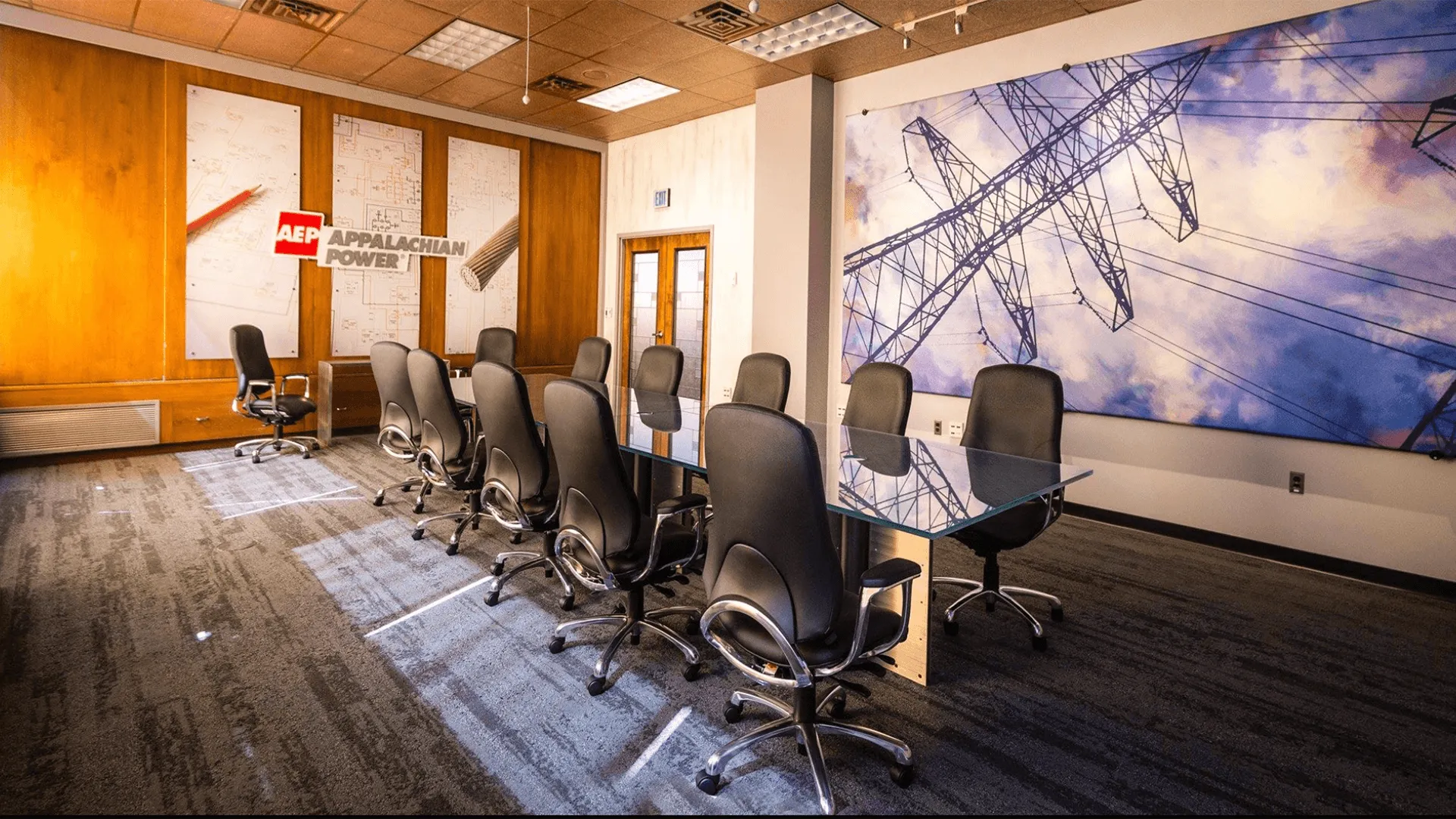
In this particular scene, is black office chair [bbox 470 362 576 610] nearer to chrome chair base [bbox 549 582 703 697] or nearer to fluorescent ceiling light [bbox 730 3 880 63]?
chrome chair base [bbox 549 582 703 697]

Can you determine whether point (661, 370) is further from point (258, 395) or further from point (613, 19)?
point (258, 395)

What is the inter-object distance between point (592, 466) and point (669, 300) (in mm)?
5805

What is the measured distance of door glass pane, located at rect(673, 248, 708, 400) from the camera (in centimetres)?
767

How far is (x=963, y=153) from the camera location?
5453mm

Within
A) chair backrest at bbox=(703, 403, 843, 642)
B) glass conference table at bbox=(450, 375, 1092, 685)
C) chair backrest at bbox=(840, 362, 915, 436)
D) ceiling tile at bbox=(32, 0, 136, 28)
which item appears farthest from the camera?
ceiling tile at bbox=(32, 0, 136, 28)

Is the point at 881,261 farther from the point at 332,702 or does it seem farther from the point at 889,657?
the point at 332,702

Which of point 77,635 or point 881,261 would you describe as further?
point 881,261

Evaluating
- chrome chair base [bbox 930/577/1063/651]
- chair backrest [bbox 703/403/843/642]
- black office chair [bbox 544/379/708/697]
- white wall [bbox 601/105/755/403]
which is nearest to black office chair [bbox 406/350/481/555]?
black office chair [bbox 544/379/708/697]

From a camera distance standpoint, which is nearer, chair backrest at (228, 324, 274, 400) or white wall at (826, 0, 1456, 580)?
white wall at (826, 0, 1456, 580)

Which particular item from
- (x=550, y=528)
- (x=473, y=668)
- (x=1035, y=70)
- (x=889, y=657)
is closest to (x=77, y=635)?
(x=473, y=668)

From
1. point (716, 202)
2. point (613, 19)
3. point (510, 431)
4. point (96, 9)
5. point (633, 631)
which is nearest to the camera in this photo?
point (633, 631)

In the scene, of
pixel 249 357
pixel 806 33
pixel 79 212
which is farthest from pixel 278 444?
pixel 806 33

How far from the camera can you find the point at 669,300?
809 cm

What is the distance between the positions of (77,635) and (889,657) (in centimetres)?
300
